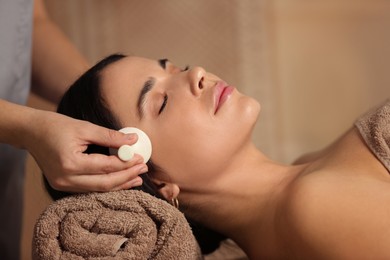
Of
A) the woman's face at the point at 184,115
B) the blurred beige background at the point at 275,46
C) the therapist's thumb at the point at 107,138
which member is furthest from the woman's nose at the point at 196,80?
the blurred beige background at the point at 275,46

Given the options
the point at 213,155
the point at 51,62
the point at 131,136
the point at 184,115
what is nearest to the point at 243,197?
the point at 213,155

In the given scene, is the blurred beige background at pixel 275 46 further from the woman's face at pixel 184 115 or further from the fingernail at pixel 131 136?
the fingernail at pixel 131 136

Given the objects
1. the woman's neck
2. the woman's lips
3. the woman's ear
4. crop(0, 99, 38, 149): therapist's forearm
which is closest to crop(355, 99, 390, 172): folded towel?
the woman's neck

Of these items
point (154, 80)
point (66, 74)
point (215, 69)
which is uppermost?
point (154, 80)

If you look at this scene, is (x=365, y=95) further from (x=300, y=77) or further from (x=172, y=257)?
(x=172, y=257)

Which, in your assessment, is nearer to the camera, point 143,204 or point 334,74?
point 143,204

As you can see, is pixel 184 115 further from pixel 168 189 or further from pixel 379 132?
pixel 379 132

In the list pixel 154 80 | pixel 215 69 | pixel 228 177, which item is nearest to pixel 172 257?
pixel 228 177

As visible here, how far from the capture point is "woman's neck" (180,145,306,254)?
125 centimetres

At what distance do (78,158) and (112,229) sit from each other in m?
0.15

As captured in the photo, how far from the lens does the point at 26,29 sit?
140 cm

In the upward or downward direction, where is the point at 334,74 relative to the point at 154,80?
downward

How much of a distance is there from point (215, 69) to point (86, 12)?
723mm

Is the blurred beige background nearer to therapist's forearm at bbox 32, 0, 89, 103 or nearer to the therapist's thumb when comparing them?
therapist's forearm at bbox 32, 0, 89, 103
